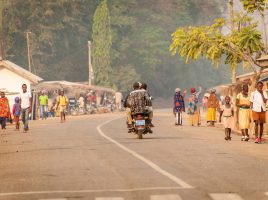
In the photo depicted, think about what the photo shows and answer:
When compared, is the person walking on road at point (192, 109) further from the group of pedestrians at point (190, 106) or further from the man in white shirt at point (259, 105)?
→ the man in white shirt at point (259, 105)

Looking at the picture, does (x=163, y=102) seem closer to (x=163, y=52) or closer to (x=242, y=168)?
(x=163, y=52)

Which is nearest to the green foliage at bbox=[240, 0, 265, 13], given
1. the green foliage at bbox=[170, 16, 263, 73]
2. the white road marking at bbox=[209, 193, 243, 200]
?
the green foliage at bbox=[170, 16, 263, 73]

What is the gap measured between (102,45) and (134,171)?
89291mm

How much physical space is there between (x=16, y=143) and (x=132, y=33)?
90052 millimetres

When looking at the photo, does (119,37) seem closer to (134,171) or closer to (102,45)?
(102,45)

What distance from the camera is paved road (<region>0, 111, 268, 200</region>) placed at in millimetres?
12266

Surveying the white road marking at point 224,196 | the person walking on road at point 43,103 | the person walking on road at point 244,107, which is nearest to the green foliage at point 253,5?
the person walking on road at point 244,107

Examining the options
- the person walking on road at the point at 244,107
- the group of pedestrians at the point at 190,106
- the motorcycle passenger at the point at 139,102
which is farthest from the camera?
the group of pedestrians at the point at 190,106

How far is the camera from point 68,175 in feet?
49.7

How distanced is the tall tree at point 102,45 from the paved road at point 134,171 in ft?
258

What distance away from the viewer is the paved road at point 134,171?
12266 mm

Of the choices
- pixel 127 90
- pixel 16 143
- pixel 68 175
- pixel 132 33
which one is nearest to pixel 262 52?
pixel 16 143

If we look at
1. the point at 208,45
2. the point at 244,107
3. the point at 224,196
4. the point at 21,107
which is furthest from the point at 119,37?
the point at 224,196

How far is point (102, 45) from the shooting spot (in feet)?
343
